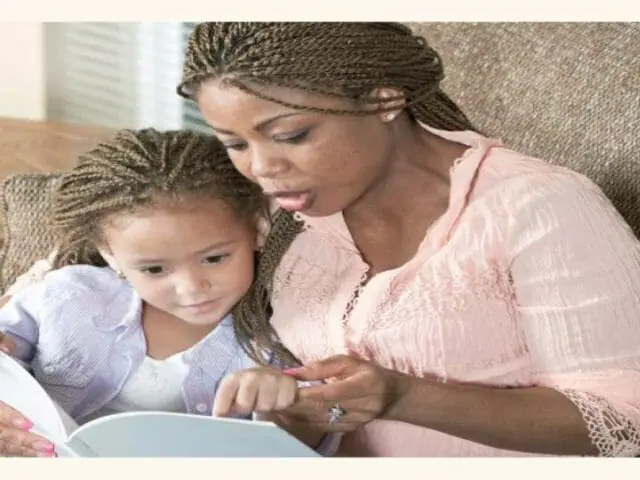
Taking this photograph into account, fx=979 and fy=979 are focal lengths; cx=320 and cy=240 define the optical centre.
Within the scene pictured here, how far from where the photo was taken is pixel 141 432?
2.23 ft

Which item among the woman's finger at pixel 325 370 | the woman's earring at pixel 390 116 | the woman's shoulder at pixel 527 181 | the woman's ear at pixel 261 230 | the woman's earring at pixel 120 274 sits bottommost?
the woman's finger at pixel 325 370

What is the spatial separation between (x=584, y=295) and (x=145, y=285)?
302 millimetres

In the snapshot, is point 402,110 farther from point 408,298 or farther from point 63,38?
point 63,38

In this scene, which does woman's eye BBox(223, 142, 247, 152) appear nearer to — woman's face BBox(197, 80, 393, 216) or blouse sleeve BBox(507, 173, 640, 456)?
woman's face BBox(197, 80, 393, 216)

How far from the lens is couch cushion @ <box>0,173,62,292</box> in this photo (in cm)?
73

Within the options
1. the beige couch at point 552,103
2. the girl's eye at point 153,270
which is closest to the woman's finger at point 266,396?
the girl's eye at point 153,270

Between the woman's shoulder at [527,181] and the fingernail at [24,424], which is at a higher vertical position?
the woman's shoulder at [527,181]

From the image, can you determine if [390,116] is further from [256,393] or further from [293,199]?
[256,393]

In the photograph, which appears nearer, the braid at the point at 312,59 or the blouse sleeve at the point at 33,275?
the braid at the point at 312,59

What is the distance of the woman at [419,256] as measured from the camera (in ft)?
2.11

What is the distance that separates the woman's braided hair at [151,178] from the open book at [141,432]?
0.32 ft

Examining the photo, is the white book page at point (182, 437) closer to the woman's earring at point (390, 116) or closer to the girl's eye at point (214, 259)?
the girl's eye at point (214, 259)

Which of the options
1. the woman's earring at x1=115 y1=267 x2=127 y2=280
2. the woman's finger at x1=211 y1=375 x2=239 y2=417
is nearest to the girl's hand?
the woman's finger at x1=211 y1=375 x2=239 y2=417
